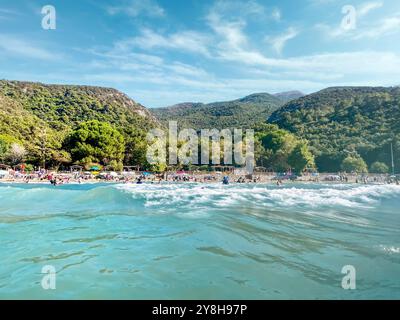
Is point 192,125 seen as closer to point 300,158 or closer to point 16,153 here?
point 300,158

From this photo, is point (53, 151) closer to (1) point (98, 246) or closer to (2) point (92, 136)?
(2) point (92, 136)

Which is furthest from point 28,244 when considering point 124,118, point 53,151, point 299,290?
point 124,118

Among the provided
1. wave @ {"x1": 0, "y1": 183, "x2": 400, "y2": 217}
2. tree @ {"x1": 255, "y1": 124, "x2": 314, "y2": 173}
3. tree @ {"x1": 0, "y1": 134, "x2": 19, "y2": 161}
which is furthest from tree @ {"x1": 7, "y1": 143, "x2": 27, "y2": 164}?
tree @ {"x1": 255, "y1": 124, "x2": 314, "y2": 173}

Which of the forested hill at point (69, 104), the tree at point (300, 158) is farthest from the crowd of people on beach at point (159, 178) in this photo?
the forested hill at point (69, 104)

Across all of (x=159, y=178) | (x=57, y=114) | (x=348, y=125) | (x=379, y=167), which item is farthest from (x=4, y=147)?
(x=348, y=125)

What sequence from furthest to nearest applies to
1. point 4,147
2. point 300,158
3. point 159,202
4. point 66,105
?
point 66,105 < point 300,158 < point 4,147 < point 159,202

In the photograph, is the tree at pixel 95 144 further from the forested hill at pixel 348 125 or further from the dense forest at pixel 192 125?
the forested hill at pixel 348 125
